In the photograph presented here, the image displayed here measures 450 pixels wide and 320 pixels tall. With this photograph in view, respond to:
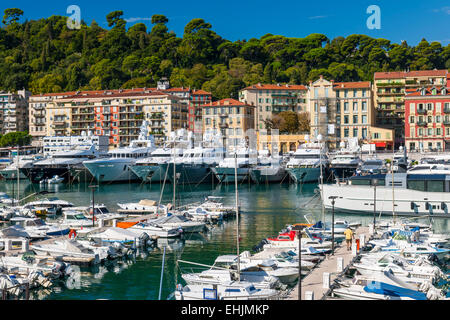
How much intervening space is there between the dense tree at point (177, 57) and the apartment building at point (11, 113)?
5.39 meters

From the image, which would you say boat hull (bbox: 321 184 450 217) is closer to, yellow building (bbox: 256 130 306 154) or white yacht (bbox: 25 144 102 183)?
white yacht (bbox: 25 144 102 183)

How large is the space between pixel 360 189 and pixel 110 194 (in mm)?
22988

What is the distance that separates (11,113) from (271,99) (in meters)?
45.7

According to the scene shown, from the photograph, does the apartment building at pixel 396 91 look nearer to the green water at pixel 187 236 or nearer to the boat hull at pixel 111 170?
the green water at pixel 187 236

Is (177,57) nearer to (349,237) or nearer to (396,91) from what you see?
(396,91)

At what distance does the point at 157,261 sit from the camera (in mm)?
20766

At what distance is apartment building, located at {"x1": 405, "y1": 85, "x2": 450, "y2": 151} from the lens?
64.4m

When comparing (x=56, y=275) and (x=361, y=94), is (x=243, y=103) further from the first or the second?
(x=56, y=275)

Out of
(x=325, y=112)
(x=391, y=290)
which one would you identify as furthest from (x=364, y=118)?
(x=391, y=290)

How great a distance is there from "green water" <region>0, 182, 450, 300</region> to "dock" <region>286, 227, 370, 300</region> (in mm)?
4017

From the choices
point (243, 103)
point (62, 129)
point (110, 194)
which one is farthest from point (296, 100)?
point (110, 194)

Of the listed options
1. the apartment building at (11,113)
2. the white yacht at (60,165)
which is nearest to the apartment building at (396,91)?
the white yacht at (60,165)

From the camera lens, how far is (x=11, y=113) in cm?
9738

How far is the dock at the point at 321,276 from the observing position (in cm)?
1421
